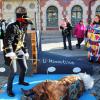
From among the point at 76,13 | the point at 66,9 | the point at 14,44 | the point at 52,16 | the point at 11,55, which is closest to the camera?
the point at 11,55

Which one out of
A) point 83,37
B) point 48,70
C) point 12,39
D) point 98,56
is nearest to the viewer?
point 12,39

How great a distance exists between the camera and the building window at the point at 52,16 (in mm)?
25406

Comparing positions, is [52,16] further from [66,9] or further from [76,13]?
[76,13]

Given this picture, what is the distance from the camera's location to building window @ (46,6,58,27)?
25.4m

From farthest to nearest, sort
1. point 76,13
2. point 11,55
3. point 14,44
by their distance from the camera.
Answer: point 76,13, point 14,44, point 11,55

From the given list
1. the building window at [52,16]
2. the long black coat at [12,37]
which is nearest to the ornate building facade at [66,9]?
the building window at [52,16]

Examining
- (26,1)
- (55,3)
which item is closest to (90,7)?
(55,3)

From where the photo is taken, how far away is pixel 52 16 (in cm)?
2550

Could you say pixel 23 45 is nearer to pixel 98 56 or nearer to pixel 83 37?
pixel 98 56

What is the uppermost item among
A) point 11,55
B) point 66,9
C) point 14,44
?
point 66,9

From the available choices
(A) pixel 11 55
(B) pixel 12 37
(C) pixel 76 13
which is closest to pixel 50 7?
(C) pixel 76 13

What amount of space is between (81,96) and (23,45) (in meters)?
1.68

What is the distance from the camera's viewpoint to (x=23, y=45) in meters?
6.84

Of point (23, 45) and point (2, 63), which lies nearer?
point (23, 45)
